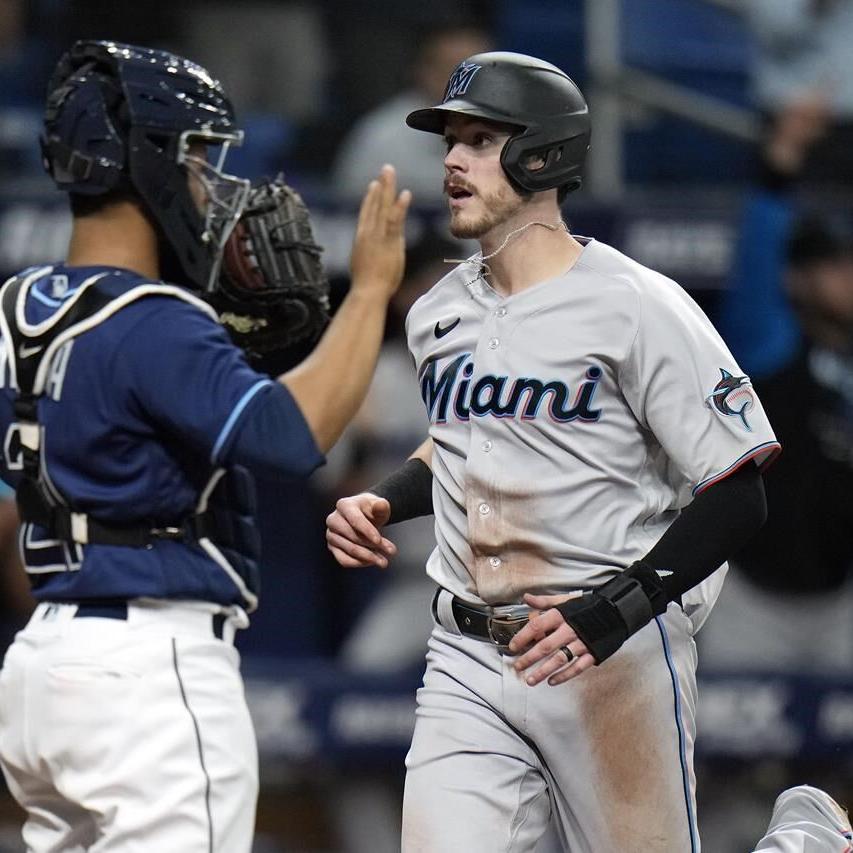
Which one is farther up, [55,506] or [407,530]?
[55,506]

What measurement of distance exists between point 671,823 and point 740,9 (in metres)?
4.60

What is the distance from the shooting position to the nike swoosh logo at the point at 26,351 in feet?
10.2

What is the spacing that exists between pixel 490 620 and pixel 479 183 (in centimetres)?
76

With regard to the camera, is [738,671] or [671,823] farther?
[738,671]

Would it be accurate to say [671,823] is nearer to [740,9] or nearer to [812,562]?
[812,562]

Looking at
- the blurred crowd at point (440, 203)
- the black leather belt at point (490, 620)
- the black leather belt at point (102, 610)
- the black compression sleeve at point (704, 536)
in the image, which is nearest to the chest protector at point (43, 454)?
the black leather belt at point (102, 610)

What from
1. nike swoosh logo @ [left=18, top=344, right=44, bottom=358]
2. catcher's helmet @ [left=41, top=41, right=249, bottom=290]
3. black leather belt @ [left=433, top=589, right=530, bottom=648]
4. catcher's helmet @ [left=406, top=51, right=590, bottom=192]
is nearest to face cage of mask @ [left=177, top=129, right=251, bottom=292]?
catcher's helmet @ [left=41, top=41, right=249, bottom=290]

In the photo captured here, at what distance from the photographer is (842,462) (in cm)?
634

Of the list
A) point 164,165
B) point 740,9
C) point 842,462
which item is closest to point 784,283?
point 842,462

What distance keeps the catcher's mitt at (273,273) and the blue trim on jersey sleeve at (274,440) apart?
46 centimetres

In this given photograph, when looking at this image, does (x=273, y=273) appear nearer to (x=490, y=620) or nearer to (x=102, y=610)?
(x=102, y=610)

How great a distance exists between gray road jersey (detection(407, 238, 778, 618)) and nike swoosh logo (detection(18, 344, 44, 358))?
74 centimetres

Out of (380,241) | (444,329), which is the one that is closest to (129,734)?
(444,329)

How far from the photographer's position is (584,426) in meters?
2.93
